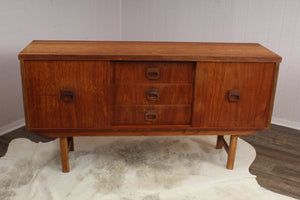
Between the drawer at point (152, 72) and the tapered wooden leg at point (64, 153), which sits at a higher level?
the drawer at point (152, 72)

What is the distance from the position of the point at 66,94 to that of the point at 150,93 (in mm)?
465

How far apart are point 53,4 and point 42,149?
3.96ft

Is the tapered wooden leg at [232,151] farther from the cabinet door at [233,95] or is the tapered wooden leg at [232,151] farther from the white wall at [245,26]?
the white wall at [245,26]

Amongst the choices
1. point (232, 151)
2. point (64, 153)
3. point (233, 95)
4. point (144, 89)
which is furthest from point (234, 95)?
point (64, 153)

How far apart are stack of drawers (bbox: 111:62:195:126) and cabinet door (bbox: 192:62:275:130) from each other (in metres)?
0.07

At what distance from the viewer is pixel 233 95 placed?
194 centimetres

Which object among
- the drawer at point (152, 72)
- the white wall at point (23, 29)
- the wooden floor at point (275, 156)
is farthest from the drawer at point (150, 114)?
the white wall at point (23, 29)

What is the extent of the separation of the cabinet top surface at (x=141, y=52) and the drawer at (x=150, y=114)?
0.95ft

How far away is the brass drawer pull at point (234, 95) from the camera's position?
1906 millimetres

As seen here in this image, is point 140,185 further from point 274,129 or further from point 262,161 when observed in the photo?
point 274,129

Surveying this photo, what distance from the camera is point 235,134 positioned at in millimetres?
2055

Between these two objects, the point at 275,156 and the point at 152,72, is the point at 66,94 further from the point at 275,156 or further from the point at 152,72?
the point at 275,156

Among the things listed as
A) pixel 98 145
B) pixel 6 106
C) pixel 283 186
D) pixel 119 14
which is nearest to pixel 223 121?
pixel 283 186

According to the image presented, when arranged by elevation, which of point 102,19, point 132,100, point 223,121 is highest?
point 102,19
